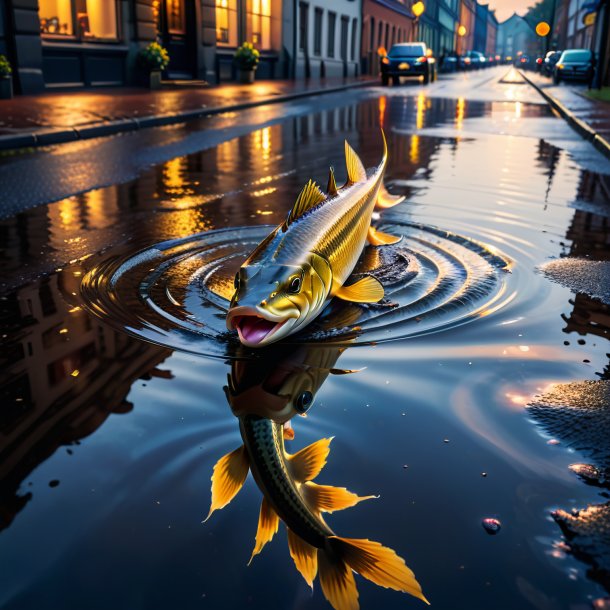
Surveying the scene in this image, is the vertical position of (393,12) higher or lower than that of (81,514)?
higher

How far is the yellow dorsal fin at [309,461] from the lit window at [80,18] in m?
19.2

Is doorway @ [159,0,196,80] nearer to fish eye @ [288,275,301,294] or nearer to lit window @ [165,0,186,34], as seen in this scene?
lit window @ [165,0,186,34]

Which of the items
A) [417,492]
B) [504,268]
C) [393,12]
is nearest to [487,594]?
[417,492]

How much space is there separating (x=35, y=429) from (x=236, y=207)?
4426 millimetres

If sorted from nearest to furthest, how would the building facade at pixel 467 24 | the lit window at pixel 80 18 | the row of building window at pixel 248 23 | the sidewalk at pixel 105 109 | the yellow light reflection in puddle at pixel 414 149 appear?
the yellow light reflection in puddle at pixel 414 149, the sidewalk at pixel 105 109, the lit window at pixel 80 18, the row of building window at pixel 248 23, the building facade at pixel 467 24

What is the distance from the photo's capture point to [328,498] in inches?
86.7

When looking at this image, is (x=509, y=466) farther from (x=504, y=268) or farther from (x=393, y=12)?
(x=393, y=12)

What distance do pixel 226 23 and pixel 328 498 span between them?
29.7 m

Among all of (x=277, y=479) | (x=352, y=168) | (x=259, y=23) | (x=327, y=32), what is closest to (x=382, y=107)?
(x=259, y=23)

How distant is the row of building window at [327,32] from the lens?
120ft

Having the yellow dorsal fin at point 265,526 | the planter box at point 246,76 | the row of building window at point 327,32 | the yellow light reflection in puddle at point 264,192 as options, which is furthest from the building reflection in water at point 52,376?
the row of building window at point 327,32

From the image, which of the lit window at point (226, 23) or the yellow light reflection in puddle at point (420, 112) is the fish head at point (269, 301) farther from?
the lit window at point (226, 23)

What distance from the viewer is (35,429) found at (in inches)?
107

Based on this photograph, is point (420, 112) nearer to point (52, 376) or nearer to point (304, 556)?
point (52, 376)
